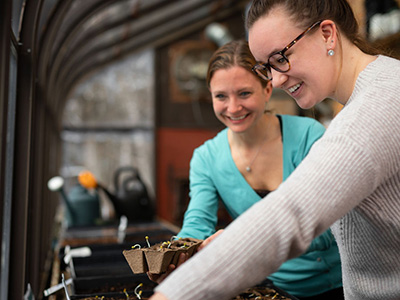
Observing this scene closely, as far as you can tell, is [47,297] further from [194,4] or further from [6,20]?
[194,4]

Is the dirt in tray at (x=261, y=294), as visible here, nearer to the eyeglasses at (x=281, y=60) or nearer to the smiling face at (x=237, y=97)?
the smiling face at (x=237, y=97)

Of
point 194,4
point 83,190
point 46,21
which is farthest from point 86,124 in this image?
point 46,21

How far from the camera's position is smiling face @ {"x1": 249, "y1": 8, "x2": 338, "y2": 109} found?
0.91 m

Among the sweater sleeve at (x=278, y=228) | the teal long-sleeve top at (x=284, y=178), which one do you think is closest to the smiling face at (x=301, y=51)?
the sweater sleeve at (x=278, y=228)

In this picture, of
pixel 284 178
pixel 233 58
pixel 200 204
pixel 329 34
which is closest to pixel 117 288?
pixel 200 204

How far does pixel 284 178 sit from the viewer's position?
1.50m

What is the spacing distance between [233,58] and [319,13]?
0.56 meters

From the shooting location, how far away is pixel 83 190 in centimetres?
373

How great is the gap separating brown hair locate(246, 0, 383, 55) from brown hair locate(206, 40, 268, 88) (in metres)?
0.47

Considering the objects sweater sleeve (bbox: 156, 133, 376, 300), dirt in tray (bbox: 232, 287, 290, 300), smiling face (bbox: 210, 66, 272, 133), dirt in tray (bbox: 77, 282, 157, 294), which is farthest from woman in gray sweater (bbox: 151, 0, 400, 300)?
dirt in tray (bbox: 77, 282, 157, 294)

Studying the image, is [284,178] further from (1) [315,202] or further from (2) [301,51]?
(1) [315,202]

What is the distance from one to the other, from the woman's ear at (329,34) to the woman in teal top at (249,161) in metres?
0.55

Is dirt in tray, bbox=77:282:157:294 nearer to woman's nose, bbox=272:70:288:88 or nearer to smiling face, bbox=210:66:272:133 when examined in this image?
smiling face, bbox=210:66:272:133

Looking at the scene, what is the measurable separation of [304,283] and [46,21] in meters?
1.46
